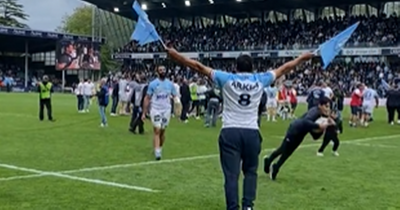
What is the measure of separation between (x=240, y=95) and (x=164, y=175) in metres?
4.58

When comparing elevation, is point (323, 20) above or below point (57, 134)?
above

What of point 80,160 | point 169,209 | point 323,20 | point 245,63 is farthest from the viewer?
point 323,20

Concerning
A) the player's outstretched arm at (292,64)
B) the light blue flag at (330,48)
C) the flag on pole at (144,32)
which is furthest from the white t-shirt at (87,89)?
the player's outstretched arm at (292,64)

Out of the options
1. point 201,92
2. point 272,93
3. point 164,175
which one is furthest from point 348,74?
point 164,175

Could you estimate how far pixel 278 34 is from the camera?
6431cm

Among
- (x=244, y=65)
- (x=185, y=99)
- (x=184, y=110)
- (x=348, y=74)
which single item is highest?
(x=348, y=74)

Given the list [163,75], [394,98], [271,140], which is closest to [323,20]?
[394,98]

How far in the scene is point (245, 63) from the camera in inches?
299

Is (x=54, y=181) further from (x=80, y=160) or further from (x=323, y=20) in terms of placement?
(x=323, y=20)

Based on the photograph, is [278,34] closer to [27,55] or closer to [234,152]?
[27,55]

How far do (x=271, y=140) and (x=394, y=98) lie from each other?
1114 centimetres

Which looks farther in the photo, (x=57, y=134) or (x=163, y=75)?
(x=57, y=134)

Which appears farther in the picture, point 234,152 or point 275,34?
point 275,34

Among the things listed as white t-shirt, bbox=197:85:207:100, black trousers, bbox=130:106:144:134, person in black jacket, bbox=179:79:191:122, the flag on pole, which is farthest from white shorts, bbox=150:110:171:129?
white t-shirt, bbox=197:85:207:100
